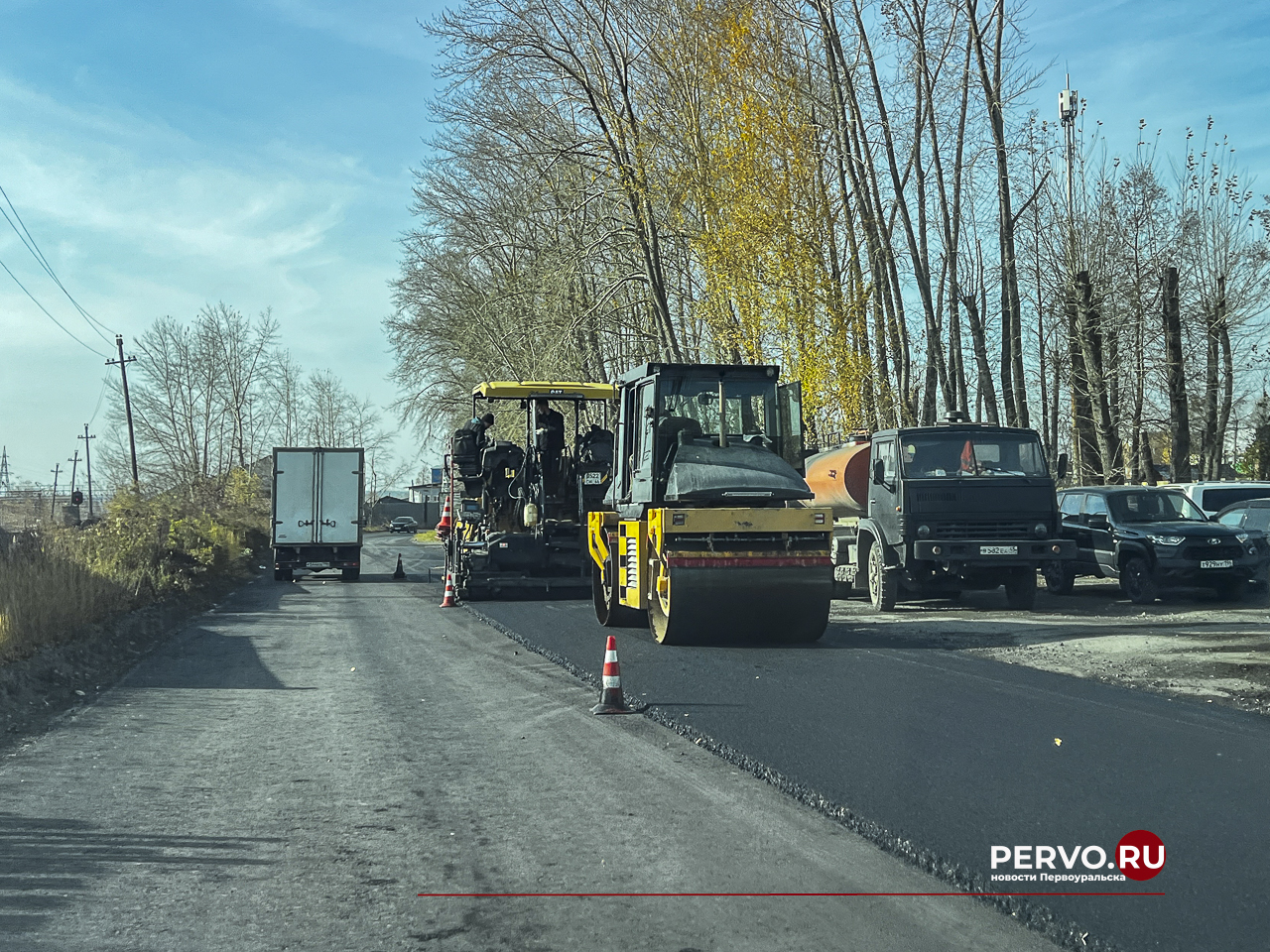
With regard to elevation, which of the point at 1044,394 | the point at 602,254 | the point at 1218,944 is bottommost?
the point at 1218,944

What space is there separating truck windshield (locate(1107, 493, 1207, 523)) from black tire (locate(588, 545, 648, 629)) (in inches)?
311

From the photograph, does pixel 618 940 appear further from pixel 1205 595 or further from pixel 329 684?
pixel 1205 595

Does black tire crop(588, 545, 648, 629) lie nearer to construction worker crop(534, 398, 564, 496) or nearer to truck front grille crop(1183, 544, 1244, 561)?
construction worker crop(534, 398, 564, 496)

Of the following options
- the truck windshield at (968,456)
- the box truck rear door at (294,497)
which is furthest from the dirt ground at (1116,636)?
the box truck rear door at (294,497)

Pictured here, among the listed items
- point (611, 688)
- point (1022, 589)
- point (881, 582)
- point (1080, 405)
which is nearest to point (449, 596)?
point (881, 582)

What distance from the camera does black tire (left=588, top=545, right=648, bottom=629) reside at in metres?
15.4

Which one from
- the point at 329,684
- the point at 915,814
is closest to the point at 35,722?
the point at 329,684

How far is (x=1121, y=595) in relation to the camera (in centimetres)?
1905

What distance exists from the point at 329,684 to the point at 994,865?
742 centimetres

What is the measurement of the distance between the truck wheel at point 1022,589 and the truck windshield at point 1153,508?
7.82 feet

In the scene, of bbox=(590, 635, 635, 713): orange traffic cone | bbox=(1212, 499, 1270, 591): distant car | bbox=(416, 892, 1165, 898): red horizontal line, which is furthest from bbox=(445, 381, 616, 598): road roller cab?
bbox=(416, 892, 1165, 898): red horizontal line

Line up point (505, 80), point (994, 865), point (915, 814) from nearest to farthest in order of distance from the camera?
point (994, 865) → point (915, 814) → point (505, 80)

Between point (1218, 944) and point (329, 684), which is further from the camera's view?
point (329, 684)

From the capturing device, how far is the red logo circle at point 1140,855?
5113 mm
